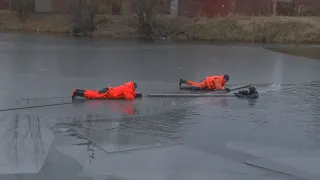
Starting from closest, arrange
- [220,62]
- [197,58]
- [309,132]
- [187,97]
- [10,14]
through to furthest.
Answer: [309,132] < [187,97] < [220,62] < [197,58] < [10,14]

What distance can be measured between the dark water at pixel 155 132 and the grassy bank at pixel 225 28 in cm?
2628

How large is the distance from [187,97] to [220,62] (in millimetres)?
10088

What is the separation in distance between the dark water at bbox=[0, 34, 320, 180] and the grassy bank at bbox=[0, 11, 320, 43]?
26.3 m

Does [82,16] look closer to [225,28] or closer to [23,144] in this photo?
[225,28]

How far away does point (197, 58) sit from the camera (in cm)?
2445

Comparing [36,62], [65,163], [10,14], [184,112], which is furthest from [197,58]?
[10,14]

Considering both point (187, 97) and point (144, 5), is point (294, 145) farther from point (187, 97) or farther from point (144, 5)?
point (144, 5)

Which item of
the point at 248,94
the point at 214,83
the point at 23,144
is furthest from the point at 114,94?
the point at 23,144

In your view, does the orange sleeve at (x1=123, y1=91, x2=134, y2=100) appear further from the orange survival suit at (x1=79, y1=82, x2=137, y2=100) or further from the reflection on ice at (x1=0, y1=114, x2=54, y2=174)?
the reflection on ice at (x1=0, y1=114, x2=54, y2=174)

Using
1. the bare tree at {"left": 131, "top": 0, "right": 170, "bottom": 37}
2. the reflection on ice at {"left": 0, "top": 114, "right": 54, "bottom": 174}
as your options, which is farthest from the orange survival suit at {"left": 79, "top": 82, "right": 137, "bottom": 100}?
the bare tree at {"left": 131, "top": 0, "right": 170, "bottom": 37}

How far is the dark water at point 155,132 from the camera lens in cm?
697

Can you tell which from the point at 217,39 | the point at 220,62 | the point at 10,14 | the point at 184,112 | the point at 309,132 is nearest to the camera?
the point at 309,132

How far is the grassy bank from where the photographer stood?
42.2 meters

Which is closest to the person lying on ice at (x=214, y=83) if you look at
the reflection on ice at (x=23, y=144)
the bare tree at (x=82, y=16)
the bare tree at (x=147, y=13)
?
the reflection on ice at (x=23, y=144)
